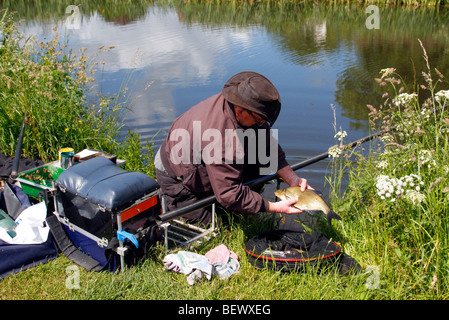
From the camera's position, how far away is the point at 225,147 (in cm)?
299

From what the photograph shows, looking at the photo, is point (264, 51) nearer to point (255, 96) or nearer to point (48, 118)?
point (48, 118)

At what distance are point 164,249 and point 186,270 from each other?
0.34 metres

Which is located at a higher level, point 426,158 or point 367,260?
point 426,158

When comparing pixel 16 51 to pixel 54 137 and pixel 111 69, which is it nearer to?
pixel 54 137

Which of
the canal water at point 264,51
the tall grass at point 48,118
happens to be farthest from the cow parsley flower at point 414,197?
the tall grass at point 48,118

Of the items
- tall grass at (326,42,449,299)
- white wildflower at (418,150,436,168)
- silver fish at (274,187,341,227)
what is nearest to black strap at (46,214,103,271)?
silver fish at (274,187,341,227)

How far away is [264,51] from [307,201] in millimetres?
9447

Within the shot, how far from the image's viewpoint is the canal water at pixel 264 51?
7.70 meters

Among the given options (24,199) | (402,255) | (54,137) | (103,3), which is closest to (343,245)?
(402,255)

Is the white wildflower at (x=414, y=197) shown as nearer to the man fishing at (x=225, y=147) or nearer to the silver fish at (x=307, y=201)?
the silver fish at (x=307, y=201)

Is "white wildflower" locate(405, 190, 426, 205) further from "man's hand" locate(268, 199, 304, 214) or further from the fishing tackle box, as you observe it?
the fishing tackle box

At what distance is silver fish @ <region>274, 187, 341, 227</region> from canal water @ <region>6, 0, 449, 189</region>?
1.87 m

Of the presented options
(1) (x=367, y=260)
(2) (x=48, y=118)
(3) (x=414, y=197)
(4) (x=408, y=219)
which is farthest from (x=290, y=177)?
(2) (x=48, y=118)

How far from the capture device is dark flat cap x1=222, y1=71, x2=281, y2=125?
2885 mm
